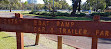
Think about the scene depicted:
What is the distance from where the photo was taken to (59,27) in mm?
3111

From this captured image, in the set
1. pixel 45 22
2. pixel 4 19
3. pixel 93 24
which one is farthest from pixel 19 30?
pixel 93 24

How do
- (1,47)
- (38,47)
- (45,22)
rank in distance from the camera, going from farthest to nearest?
1. (38,47)
2. (1,47)
3. (45,22)

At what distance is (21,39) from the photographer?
131 inches

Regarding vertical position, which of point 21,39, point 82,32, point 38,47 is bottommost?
point 38,47

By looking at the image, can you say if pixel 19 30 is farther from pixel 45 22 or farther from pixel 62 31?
pixel 62 31

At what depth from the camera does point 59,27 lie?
3.11 metres

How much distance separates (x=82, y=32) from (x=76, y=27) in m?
0.18

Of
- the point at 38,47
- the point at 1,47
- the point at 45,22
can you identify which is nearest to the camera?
the point at 45,22

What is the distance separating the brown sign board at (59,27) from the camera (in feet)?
9.66

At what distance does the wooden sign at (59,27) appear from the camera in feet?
9.66

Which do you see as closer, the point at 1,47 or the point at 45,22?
the point at 45,22

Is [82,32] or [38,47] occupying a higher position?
[82,32]

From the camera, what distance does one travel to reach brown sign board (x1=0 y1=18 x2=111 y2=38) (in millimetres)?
2946

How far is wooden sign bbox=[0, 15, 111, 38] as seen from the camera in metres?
2.95
